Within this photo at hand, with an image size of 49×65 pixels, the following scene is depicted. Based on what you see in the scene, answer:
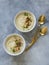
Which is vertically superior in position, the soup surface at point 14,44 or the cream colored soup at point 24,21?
the cream colored soup at point 24,21

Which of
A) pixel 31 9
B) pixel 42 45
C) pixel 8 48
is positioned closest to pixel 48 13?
pixel 31 9

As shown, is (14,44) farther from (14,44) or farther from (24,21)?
(24,21)

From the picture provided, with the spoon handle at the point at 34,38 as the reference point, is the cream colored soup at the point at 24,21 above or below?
above

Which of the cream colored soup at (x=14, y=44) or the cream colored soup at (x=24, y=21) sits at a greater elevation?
the cream colored soup at (x=24, y=21)

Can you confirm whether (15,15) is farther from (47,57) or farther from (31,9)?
(47,57)

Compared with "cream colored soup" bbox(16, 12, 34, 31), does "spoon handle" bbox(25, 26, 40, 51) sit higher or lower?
lower
